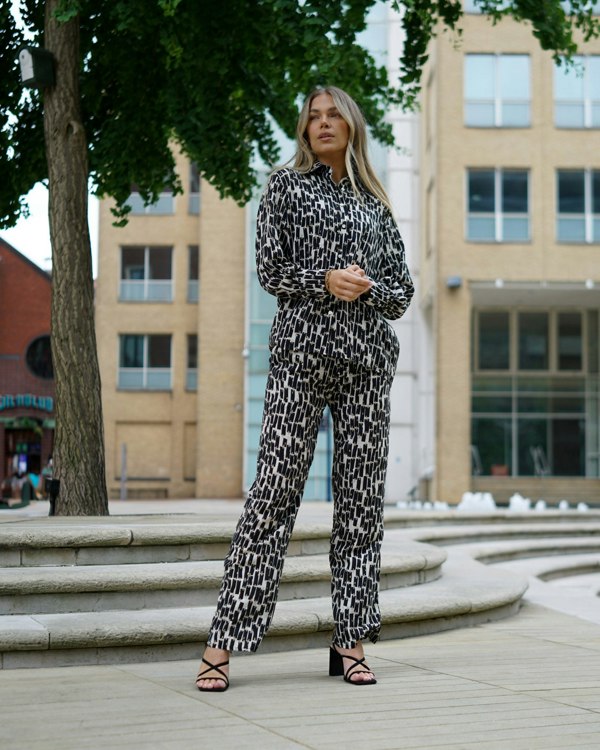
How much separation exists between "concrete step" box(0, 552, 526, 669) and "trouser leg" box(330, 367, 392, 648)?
0.84 metres

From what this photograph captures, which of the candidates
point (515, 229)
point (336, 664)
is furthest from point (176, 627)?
point (515, 229)

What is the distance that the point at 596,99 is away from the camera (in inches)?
1271

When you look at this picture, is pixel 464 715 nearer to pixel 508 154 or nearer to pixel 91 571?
pixel 91 571

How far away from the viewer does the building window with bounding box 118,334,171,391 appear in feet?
135

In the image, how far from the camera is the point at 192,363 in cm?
4162

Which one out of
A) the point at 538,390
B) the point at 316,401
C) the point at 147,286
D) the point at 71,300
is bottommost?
the point at 316,401

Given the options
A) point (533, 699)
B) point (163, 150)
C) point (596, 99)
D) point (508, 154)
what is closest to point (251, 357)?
point (508, 154)

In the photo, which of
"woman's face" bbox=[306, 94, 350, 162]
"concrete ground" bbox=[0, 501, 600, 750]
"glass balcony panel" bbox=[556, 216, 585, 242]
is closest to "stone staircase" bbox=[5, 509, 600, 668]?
"concrete ground" bbox=[0, 501, 600, 750]

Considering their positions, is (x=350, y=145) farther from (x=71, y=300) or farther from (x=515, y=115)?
(x=515, y=115)

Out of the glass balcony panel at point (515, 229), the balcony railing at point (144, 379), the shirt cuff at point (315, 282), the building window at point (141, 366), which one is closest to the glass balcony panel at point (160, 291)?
the building window at point (141, 366)

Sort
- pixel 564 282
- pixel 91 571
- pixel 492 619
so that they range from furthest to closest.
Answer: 1. pixel 564 282
2. pixel 492 619
3. pixel 91 571

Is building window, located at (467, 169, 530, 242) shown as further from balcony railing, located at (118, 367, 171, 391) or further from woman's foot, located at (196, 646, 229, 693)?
woman's foot, located at (196, 646, 229, 693)

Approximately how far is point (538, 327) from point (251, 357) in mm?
9525

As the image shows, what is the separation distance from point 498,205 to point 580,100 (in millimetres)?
3882
